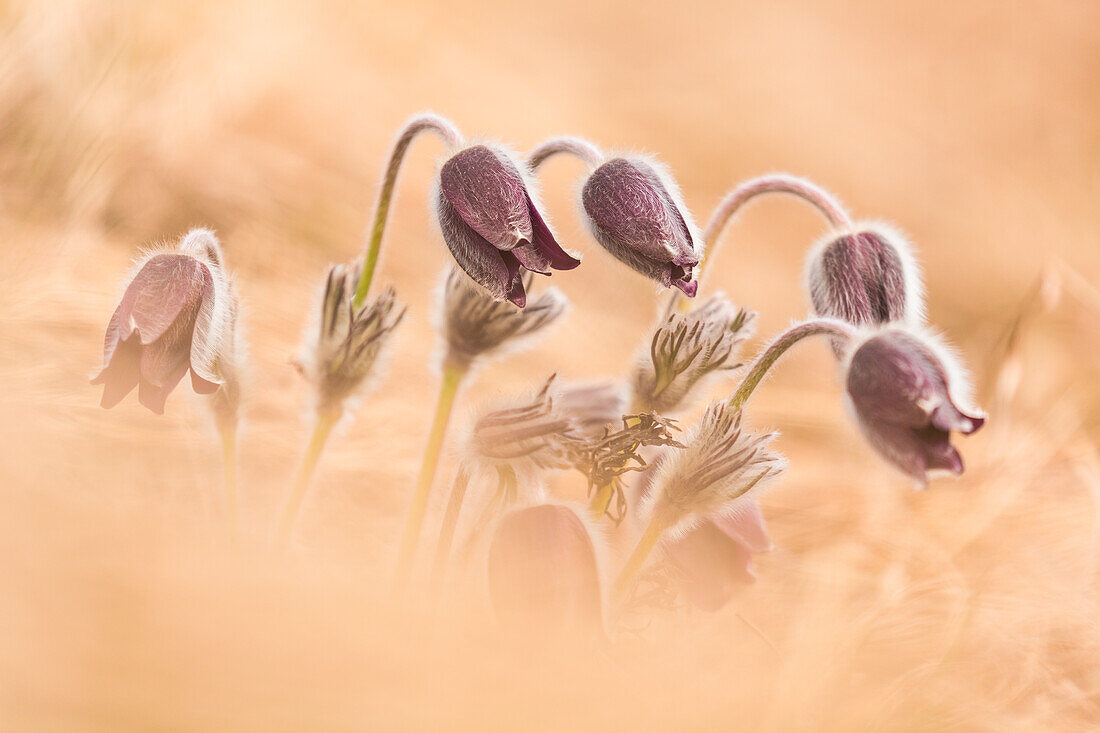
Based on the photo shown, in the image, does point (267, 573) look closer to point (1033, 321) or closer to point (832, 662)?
point (832, 662)

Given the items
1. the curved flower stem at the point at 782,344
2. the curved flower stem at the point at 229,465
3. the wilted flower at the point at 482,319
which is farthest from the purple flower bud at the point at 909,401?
the curved flower stem at the point at 229,465

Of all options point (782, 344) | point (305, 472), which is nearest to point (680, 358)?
point (782, 344)

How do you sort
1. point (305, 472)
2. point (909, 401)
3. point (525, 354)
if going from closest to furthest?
point (909, 401) < point (305, 472) < point (525, 354)

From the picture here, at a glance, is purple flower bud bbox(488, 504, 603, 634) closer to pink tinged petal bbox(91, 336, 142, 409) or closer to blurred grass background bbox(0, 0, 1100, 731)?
blurred grass background bbox(0, 0, 1100, 731)

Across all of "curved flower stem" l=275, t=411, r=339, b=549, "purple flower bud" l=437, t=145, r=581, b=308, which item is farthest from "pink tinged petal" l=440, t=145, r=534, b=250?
"curved flower stem" l=275, t=411, r=339, b=549

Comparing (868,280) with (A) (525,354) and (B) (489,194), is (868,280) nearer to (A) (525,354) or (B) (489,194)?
(B) (489,194)

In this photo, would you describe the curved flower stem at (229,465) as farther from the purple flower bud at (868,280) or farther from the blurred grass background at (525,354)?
the purple flower bud at (868,280)

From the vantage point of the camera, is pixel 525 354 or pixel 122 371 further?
pixel 525 354
